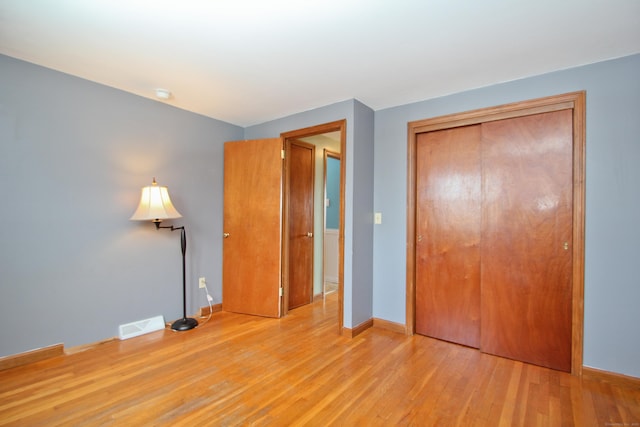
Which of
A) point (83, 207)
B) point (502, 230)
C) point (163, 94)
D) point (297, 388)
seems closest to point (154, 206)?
point (83, 207)

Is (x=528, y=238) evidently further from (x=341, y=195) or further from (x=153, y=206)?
(x=153, y=206)

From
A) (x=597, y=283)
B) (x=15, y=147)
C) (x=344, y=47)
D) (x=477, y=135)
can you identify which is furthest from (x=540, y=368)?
(x=15, y=147)

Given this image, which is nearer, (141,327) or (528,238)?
(528,238)

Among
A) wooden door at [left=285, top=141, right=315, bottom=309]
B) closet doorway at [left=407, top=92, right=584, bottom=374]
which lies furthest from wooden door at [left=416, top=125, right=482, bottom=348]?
wooden door at [left=285, top=141, right=315, bottom=309]

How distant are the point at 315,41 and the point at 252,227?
2198 millimetres

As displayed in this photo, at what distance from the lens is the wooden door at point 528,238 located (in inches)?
91.0

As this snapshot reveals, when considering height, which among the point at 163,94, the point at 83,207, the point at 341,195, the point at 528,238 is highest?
the point at 163,94

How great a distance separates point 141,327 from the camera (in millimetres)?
2914

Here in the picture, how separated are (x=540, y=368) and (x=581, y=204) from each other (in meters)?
1.31

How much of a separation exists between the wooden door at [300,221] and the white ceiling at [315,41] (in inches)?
45.1

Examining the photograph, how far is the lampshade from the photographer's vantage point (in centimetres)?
274

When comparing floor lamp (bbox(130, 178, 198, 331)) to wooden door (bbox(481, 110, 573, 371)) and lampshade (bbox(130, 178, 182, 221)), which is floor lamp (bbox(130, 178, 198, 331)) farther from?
wooden door (bbox(481, 110, 573, 371))

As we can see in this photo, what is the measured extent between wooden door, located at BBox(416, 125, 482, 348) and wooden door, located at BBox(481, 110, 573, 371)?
0.11m

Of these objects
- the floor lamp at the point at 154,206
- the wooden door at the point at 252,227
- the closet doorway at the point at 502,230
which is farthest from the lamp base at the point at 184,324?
the closet doorway at the point at 502,230
